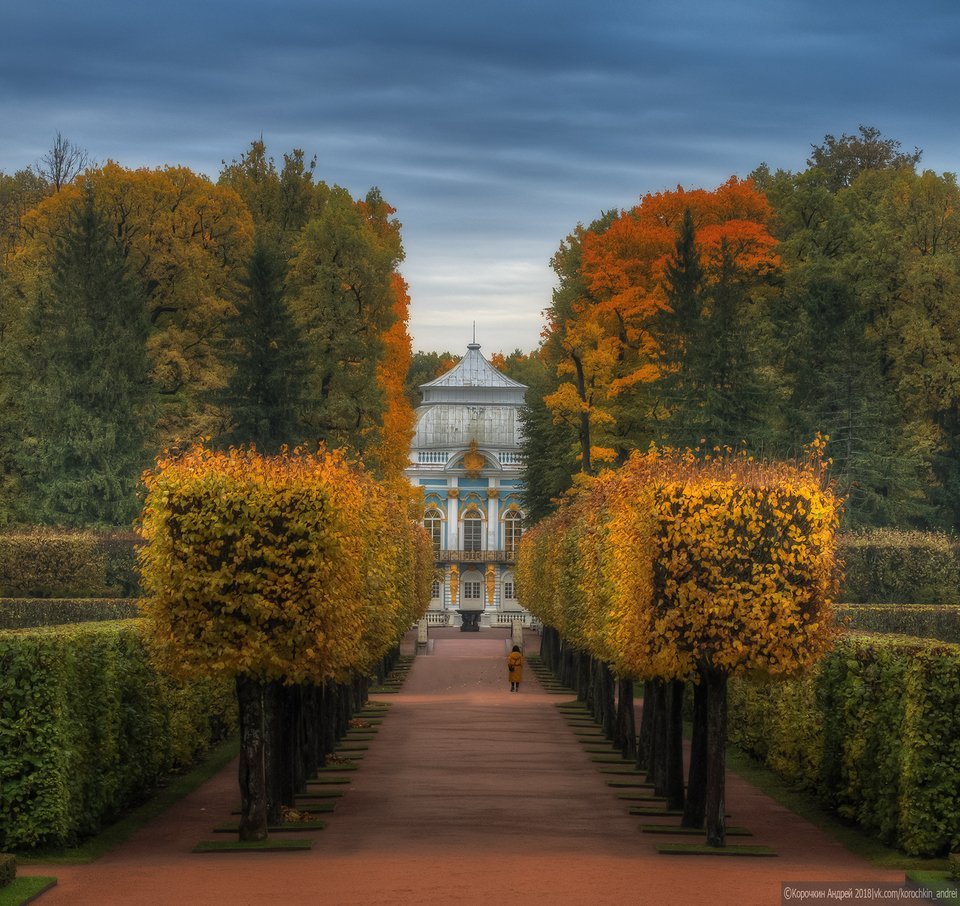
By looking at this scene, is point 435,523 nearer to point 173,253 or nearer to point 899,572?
point 173,253

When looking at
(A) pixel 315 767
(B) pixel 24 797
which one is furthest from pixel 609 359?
(B) pixel 24 797

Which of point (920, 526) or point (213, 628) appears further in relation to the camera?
point (920, 526)

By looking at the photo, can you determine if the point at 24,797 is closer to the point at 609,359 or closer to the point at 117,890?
the point at 117,890

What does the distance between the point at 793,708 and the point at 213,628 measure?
1160 centimetres

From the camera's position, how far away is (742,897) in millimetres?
19141

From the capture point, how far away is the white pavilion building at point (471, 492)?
392 feet

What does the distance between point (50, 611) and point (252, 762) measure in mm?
27393

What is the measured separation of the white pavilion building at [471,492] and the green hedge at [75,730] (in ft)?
284

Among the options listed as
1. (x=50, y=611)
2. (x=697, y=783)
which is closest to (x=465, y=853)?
(x=697, y=783)

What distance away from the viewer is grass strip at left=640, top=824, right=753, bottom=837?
82.2ft

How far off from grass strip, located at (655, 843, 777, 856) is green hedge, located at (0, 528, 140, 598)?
35466mm

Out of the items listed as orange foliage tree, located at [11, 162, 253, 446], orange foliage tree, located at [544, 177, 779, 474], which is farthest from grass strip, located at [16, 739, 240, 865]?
orange foliage tree, located at [11, 162, 253, 446]

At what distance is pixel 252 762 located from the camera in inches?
946

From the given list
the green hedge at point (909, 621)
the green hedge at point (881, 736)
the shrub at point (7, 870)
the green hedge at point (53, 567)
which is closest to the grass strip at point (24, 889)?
the shrub at point (7, 870)
